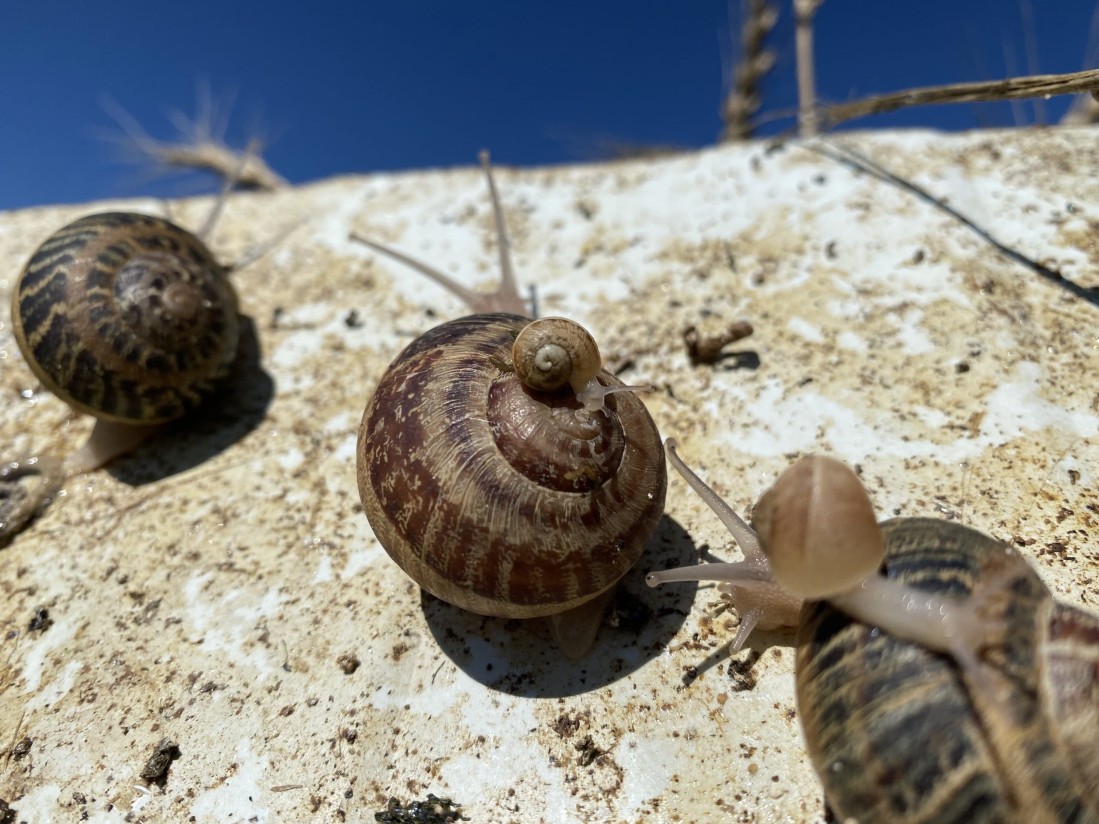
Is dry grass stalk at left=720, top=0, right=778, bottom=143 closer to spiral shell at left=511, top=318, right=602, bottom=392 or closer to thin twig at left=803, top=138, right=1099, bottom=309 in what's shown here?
thin twig at left=803, top=138, right=1099, bottom=309

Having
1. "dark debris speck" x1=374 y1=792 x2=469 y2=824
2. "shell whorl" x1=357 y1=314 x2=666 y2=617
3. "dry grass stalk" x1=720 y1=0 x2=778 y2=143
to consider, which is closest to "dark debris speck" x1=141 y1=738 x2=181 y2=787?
"dark debris speck" x1=374 y1=792 x2=469 y2=824

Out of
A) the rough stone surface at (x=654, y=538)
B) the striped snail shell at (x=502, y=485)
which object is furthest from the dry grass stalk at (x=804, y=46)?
the striped snail shell at (x=502, y=485)

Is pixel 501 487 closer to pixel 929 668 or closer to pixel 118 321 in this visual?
pixel 929 668

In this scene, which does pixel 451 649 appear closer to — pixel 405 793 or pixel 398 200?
pixel 405 793

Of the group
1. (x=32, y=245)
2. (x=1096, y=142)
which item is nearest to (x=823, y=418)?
(x=1096, y=142)

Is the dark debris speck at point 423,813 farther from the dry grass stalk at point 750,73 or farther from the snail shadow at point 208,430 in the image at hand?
the dry grass stalk at point 750,73
